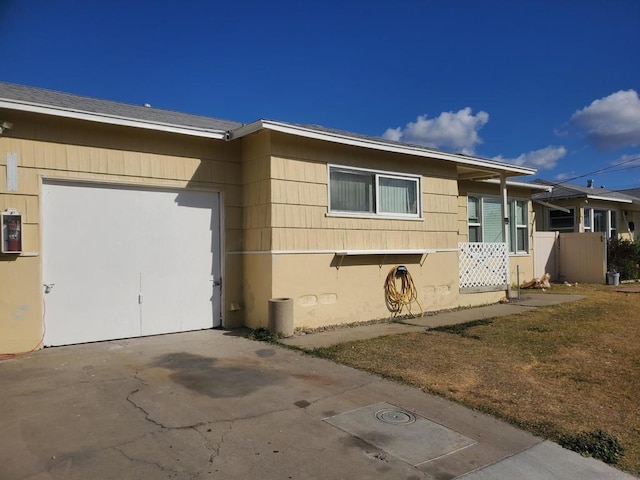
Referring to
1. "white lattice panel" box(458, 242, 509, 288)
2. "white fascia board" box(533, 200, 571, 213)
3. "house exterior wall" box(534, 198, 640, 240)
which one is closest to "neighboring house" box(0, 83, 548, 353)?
"white lattice panel" box(458, 242, 509, 288)

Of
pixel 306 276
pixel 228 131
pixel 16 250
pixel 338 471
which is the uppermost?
pixel 228 131

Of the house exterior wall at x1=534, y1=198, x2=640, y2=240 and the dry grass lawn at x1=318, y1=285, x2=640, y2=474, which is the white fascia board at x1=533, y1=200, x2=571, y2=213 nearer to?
the house exterior wall at x1=534, y1=198, x2=640, y2=240

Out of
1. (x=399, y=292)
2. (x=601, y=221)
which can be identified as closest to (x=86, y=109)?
(x=399, y=292)

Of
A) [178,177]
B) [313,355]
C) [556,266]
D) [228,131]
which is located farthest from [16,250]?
[556,266]

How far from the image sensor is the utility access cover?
392cm

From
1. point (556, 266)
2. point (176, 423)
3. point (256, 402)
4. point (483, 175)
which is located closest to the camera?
point (176, 423)

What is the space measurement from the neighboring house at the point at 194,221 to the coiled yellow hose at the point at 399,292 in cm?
20

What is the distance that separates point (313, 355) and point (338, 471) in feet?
10.8

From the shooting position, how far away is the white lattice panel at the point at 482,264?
38.8ft

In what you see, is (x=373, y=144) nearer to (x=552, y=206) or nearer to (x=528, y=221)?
(x=528, y=221)

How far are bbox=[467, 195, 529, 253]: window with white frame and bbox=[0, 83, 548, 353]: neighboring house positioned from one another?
3.82m

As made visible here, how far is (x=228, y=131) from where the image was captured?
27.6 ft

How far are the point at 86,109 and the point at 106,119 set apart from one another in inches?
18.2

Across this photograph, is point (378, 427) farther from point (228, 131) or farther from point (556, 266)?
point (556, 266)
